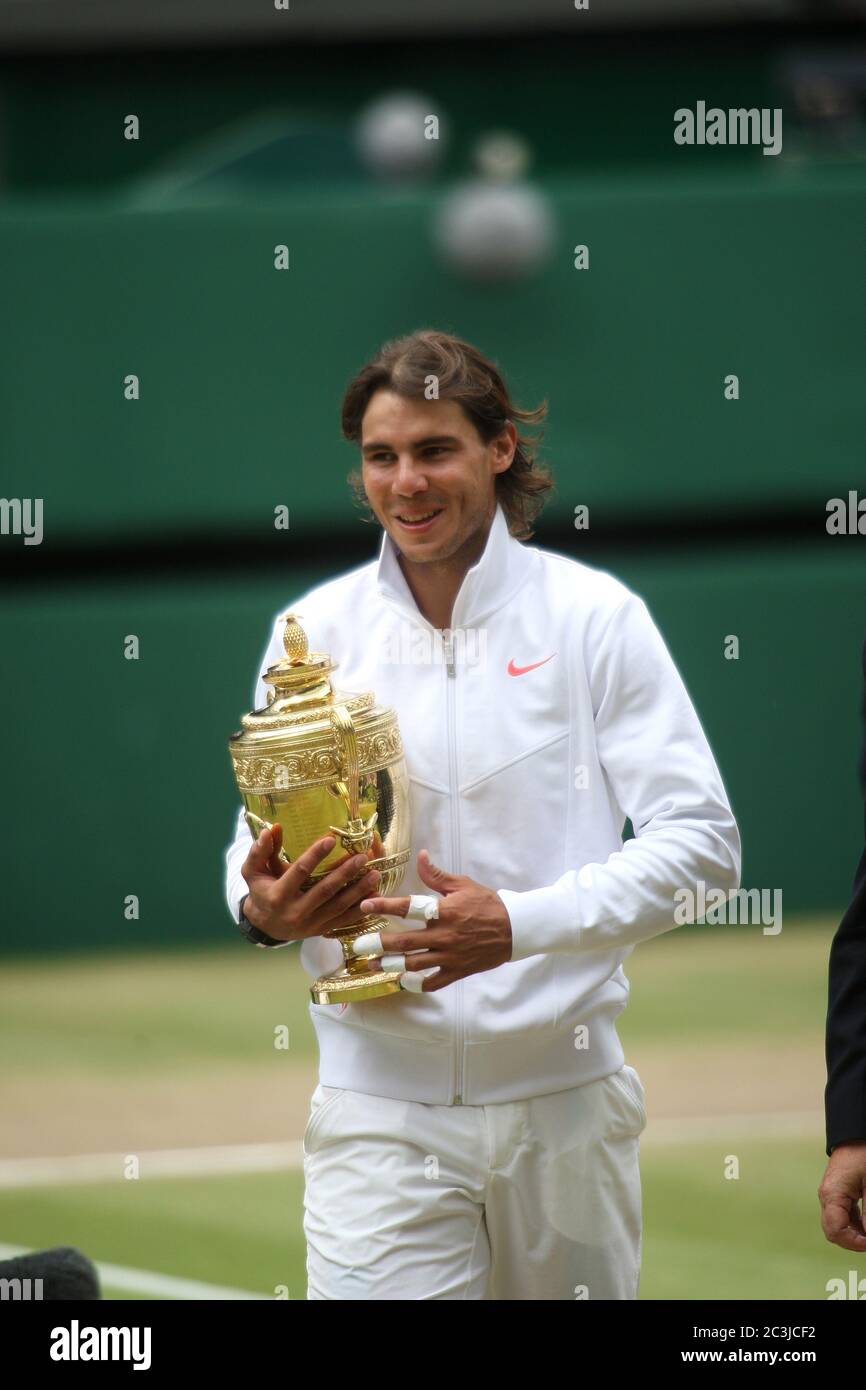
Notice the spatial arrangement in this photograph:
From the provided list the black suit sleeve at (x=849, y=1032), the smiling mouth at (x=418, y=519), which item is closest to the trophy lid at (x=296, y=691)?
the smiling mouth at (x=418, y=519)

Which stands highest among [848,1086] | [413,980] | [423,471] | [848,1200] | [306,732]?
[423,471]

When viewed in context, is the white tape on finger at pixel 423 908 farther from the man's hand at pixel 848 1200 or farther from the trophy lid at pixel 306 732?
the man's hand at pixel 848 1200

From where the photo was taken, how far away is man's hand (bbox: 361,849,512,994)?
9.18 ft

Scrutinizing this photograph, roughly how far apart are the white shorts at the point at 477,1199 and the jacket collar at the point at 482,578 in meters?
0.80

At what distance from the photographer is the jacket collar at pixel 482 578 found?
3.13 meters

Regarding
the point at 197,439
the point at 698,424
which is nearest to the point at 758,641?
the point at 698,424

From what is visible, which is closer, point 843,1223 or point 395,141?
point 843,1223

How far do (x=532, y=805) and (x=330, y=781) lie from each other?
1.09 ft

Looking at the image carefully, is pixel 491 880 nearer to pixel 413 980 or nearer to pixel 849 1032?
pixel 413 980

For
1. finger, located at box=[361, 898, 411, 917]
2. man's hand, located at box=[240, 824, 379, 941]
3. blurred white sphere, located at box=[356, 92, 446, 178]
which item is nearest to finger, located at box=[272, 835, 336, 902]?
man's hand, located at box=[240, 824, 379, 941]

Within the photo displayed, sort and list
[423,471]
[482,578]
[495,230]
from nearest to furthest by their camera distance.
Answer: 1. [423,471]
2. [482,578]
3. [495,230]

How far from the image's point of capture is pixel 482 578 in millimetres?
3131

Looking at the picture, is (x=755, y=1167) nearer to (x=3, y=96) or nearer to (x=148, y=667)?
(x=148, y=667)

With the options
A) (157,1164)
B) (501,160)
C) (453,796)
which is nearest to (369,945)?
(453,796)
